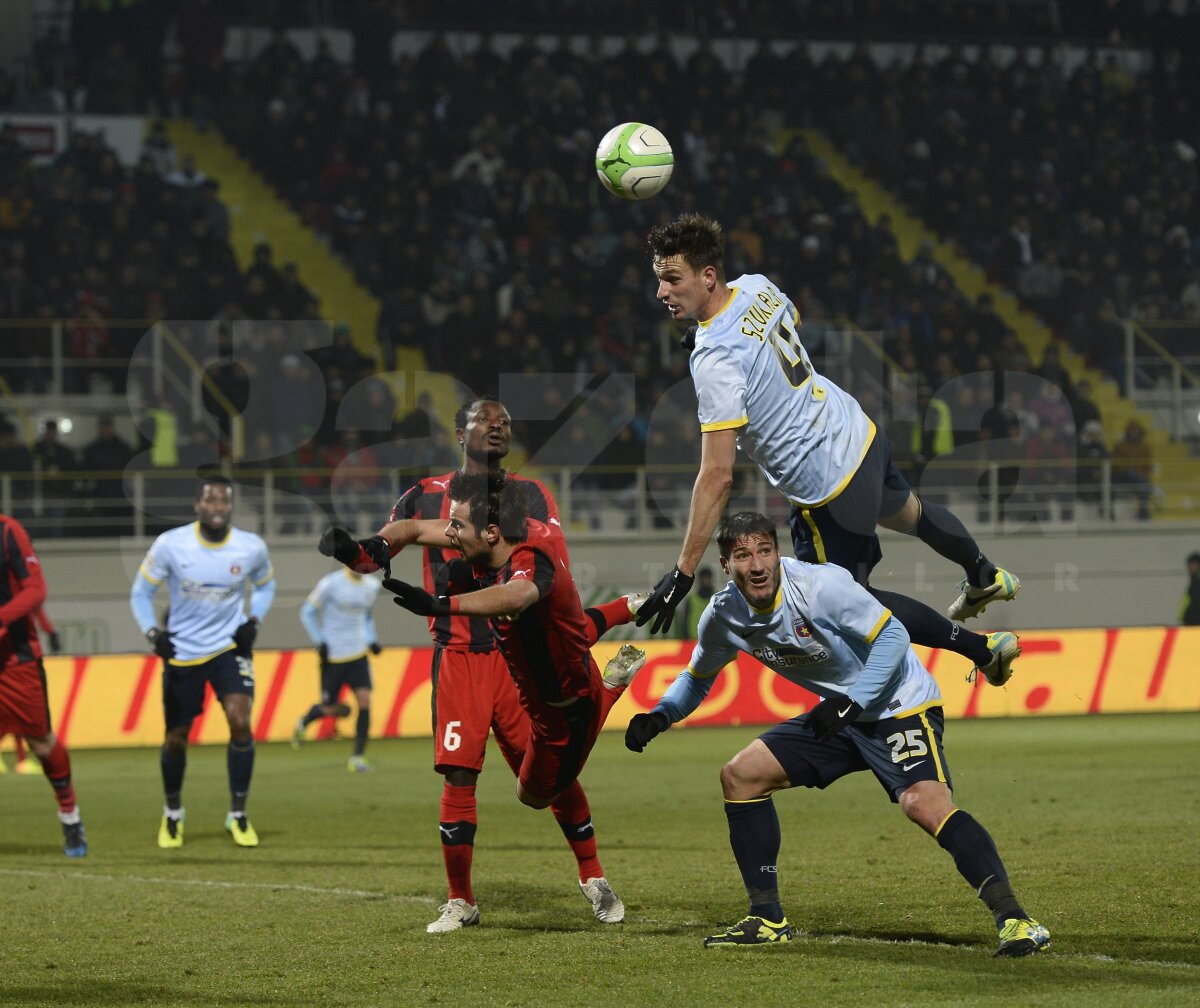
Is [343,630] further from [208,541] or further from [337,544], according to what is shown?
[337,544]

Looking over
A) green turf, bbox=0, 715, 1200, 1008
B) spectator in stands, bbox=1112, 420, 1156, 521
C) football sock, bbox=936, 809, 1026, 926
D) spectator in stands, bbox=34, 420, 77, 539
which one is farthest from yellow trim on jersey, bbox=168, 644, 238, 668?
spectator in stands, bbox=1112, 420, 1156, 521

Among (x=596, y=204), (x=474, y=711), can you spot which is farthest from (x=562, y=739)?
(x=596, y=204)

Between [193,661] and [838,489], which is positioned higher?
[838,489]

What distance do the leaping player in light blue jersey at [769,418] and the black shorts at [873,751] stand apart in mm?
737

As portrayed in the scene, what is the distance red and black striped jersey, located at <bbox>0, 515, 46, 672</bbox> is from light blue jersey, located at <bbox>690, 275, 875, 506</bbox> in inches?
246

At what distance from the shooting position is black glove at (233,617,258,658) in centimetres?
1231

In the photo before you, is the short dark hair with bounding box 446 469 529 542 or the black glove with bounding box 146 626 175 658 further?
the black glove with bounding box 146 626 175 658

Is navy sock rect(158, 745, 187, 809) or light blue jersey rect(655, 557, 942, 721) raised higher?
light blue jersey rect(655, 557, 942, 721)

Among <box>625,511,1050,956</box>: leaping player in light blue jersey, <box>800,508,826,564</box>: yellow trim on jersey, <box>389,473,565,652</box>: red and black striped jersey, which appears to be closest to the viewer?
<box>625,511,1050,956</box>: leaping player in light blue jersey

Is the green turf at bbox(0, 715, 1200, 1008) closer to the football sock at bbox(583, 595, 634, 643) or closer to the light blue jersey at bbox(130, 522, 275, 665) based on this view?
the football sock at bbox(583, 595, 634, 643)

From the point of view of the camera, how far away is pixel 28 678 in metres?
11.8

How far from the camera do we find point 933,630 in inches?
302

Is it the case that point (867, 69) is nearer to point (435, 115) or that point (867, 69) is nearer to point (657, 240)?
point (435, 115)

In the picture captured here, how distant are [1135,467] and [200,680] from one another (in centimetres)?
1737
